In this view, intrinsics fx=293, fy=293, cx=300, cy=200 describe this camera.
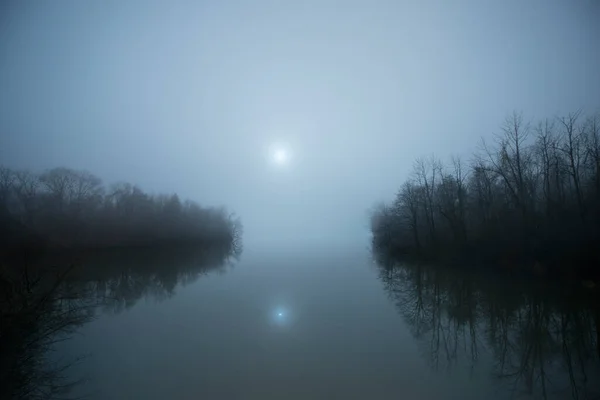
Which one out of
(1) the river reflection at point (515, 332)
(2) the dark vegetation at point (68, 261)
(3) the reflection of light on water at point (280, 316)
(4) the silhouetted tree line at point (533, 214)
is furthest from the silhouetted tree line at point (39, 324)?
(4) the silhouetted tree line at point (533, 214)

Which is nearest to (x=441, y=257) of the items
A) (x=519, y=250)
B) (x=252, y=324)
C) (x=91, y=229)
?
(x=519, y=250)

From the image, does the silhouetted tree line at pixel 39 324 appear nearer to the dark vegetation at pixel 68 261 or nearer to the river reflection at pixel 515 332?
the dark vegetation at pixel 68 261

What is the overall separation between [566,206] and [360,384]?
94.2 ft

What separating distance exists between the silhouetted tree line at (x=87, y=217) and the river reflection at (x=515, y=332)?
76.0ft

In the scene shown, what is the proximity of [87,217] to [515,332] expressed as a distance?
46.3 m

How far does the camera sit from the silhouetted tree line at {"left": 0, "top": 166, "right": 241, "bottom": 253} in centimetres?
2464

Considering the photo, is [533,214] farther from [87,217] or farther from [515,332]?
[87,217]

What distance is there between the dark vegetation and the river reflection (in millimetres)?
11855

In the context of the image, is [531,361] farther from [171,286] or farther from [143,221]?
[143,221]

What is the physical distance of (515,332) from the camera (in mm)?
11297

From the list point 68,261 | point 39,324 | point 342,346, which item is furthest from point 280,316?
point 68,261

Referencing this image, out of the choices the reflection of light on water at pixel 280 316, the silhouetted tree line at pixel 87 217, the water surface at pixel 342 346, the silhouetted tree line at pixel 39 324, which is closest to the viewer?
the water surface at pixel 342 346

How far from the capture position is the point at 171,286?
75.9 ft

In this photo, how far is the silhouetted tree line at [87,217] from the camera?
2464 centimetres
